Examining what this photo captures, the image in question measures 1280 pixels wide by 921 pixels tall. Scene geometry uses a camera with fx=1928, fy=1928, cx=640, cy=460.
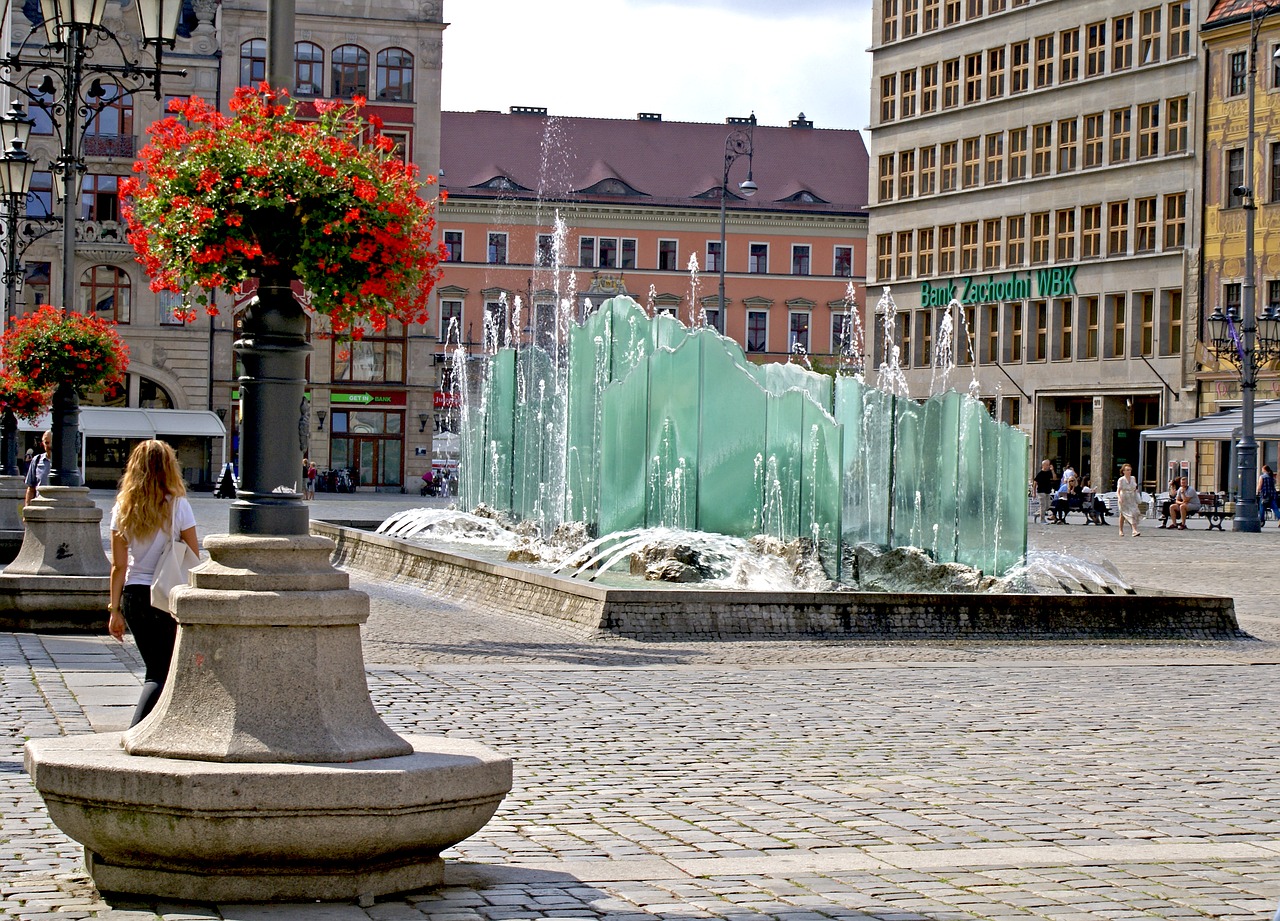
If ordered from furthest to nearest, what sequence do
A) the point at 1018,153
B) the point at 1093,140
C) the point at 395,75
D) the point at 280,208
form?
1. the point at 395,75
2. the point at 1018,153
3. the point at 1093,140
4. the point at 280,208

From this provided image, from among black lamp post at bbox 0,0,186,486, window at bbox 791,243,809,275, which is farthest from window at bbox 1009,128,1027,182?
black lamp post at bbox 0,0,186,486

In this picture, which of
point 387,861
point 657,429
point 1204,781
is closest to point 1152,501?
point 657,429

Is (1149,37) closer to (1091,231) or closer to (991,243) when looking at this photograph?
(1091,231)

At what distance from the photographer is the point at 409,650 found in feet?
47.3

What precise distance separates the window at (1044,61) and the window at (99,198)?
31.5m

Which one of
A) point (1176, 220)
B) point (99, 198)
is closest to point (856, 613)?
point (1176, 220)

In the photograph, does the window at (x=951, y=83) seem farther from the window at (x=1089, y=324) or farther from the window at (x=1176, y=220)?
the window at (x=1176, y=220)

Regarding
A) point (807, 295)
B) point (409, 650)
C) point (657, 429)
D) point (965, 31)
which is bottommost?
point (409, 650)

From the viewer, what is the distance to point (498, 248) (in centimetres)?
8831

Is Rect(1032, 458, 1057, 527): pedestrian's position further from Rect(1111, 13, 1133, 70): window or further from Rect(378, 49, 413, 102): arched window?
Rect(378, 49, 413, 102): arched window

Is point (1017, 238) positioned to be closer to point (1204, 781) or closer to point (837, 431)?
point (837, 431)

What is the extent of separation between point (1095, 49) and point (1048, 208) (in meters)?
5.33

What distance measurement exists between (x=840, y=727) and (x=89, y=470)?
57.6 m

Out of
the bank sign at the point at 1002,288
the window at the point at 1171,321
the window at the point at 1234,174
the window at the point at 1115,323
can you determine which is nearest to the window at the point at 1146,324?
the window at the point at 1171,321
